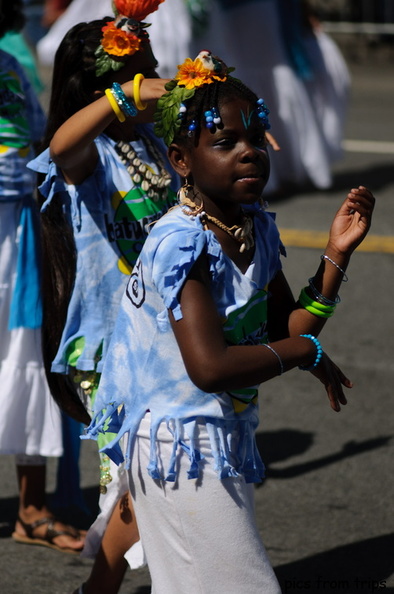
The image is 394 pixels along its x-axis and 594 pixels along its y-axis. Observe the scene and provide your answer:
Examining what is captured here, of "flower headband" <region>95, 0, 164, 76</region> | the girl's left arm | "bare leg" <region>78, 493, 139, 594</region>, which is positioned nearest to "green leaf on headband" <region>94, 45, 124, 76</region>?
"flower headband" <region>95, 0, 164, 76</region>

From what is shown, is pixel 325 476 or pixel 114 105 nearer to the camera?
pixel 114 105

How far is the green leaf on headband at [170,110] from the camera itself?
9.12 ft

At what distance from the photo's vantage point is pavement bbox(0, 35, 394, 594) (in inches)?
155

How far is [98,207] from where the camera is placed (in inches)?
137

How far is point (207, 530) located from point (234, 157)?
89cm

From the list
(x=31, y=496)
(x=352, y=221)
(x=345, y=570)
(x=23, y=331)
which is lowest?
(x=345, y=570)

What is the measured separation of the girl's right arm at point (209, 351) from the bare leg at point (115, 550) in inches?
36.7

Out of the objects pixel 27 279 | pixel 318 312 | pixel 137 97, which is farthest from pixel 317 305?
pixel 27 279

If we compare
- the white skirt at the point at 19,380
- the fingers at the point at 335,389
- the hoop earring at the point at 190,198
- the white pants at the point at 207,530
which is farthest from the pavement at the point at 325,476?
the hoop earring at the point at 190,198

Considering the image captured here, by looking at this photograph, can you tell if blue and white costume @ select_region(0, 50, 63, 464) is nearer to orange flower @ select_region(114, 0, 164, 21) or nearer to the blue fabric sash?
the blue fabric sash

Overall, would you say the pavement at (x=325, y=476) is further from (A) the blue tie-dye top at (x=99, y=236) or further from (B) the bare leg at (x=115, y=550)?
(A) the blue tie-dye top at (x=99, y=236)

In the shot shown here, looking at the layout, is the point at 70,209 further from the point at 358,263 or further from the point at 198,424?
the point at 358,263

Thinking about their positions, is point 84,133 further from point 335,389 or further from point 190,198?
point 335,389

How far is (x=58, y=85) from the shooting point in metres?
3.56
